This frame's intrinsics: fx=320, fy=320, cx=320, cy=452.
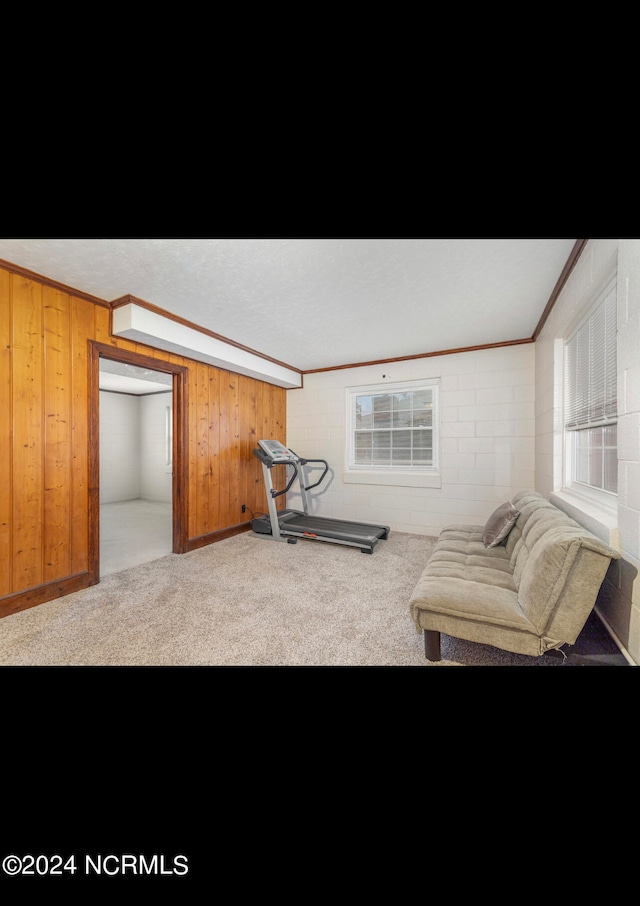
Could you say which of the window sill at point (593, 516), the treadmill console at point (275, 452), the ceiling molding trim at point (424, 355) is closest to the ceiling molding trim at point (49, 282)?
the treadmill console at point (275, 452)

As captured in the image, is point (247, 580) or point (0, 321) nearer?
point (0, 321)

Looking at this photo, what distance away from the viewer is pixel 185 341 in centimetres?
313

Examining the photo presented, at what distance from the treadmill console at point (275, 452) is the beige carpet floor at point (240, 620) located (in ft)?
4.24

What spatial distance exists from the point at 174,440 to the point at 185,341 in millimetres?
1070

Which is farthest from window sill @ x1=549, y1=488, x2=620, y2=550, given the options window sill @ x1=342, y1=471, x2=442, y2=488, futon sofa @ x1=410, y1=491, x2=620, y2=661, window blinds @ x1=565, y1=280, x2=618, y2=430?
window sill @ x1=342, y1=471, x2=442, y2=488

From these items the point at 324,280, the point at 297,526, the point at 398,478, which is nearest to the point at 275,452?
the point at 297,526

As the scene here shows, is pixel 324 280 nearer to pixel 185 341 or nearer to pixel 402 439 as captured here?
pixel 185 341

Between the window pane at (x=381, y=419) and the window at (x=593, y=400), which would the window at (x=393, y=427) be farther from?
the window at (x=593, y=400)

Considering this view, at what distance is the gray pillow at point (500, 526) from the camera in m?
2.35

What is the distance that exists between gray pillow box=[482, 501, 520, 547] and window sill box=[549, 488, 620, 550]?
0.33 metres

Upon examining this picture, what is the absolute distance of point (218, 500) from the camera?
13.0ft
